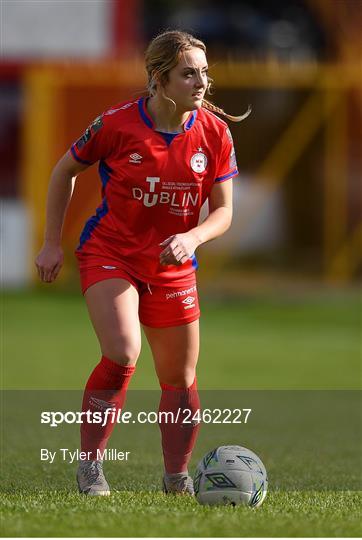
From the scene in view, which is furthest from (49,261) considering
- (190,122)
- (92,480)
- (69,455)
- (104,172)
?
(69,455)

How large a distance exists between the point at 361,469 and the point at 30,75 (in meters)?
11.8

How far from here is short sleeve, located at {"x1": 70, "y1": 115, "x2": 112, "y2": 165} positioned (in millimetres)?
5547

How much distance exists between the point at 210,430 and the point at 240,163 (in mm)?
10717

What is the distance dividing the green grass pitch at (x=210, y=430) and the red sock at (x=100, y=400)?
0.85ft

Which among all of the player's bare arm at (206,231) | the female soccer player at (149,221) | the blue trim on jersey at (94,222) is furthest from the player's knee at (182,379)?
the blue trim on jersey at (94,222)

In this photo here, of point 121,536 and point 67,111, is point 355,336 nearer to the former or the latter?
point 67,111

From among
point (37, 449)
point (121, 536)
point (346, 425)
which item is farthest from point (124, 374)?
point (346, 425)

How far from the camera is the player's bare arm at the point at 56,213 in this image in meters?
5.63

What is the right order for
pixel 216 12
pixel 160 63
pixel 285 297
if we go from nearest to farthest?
1. pixel 160 63
2. pixel 285 297
3. pixel 216 12

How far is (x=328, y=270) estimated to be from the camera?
746 inches

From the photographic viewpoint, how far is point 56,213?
568cm

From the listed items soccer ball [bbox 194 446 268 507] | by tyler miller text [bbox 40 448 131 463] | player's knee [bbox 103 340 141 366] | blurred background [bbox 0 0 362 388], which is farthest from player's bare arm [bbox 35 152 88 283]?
blurred background [bbox 0 0 362 388]

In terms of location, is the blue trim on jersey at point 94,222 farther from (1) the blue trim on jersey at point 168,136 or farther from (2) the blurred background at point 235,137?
(2) the blurred background at point 235,137

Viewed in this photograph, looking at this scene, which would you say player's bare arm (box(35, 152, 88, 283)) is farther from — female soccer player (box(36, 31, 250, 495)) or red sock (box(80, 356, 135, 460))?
red sock (box(80, 356, 135, 460))
